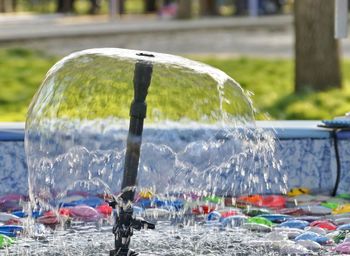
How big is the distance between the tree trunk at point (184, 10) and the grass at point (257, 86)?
332 inches

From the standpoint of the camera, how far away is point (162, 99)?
663 cm

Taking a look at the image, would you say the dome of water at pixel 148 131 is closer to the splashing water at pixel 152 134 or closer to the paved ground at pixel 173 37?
the splashing water at pixel 152 134

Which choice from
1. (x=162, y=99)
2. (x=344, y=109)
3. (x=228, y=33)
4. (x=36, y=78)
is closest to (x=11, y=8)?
(x=228, y=33)

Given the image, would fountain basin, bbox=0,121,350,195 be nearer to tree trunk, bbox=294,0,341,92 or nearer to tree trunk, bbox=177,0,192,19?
tree trunk, bbox=294,0,341,92

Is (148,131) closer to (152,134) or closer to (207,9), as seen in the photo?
(152,134)

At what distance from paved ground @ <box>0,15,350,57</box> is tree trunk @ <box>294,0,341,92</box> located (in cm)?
444

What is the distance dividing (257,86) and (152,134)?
507 cm

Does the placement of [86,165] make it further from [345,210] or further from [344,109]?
[344,109]

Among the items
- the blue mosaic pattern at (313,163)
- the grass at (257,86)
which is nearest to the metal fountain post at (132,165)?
the blue mosaic pattern at (313,163)

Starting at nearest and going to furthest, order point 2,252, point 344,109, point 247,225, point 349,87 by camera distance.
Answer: point 2,252 → point 247,225 → point 344,109 → point 349,87

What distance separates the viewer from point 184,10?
74.5 ft

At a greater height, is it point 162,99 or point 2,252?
point 162,99

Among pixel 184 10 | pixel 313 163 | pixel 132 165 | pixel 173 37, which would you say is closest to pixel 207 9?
pixel 184 10

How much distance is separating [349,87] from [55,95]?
6.10 m
